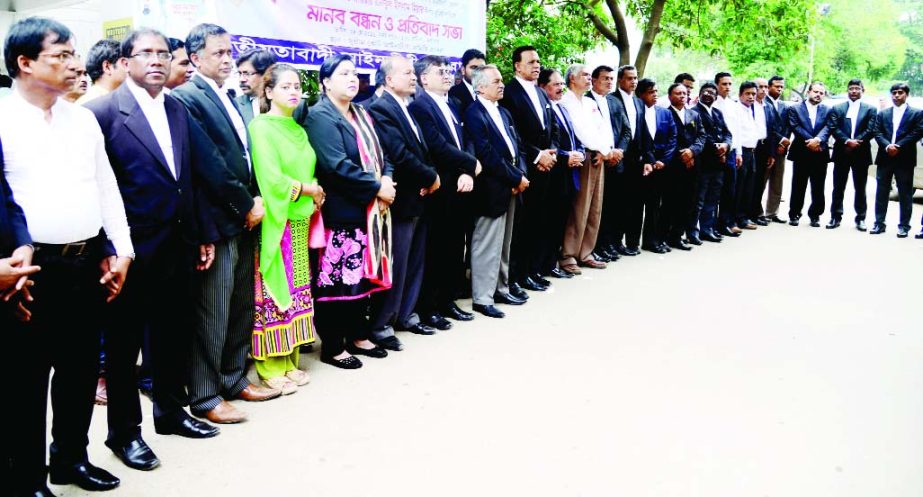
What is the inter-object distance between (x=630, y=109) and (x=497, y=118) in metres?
2.45

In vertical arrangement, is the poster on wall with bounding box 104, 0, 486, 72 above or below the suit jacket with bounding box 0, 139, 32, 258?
above

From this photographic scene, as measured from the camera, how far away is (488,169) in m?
5.61

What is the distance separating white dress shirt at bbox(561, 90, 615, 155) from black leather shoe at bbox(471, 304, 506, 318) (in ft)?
6.77

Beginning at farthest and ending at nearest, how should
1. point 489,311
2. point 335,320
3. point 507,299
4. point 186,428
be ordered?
point 507,299 < point 489,311 < point 335,320 < point 186,428

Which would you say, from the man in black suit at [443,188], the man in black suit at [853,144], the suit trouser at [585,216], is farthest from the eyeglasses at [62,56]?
the man in black suit at [853,144]

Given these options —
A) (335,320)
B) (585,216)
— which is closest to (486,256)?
(335,320)

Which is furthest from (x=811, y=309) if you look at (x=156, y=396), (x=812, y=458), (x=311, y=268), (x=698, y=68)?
(x=698, y=68)

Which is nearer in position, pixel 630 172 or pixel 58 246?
pixel 58 246

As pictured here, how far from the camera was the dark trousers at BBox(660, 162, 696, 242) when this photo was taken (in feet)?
27.0

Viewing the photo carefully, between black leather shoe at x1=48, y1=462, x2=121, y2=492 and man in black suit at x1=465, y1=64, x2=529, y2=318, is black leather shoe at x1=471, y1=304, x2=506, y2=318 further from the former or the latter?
black leather shoe at x1=48, y1=462, x2=121, y2=492

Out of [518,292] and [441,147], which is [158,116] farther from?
[518,292]

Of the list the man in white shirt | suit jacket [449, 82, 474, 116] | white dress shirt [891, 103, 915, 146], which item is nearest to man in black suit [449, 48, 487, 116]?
suit jacket [449, 82, 474, 116]

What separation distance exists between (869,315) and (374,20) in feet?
14.8

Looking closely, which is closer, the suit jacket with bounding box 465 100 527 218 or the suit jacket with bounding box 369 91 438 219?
the suit jacket with bounding box 369 91 438 219
